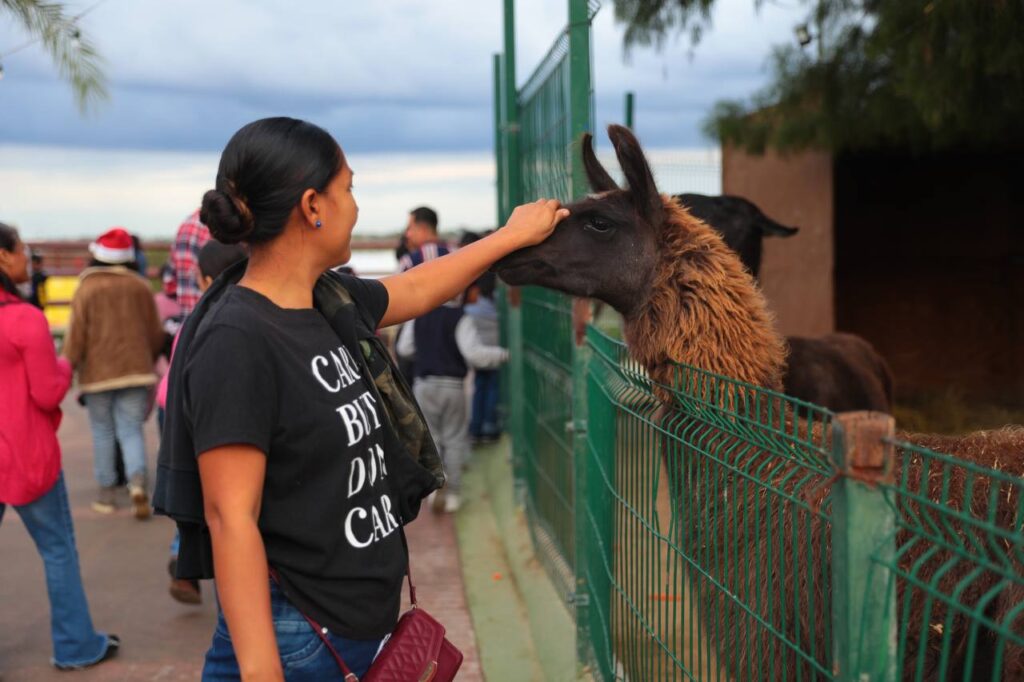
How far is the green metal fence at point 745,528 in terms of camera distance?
168 cm

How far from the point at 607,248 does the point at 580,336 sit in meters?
0.83

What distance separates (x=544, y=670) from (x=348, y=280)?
9.51 feet

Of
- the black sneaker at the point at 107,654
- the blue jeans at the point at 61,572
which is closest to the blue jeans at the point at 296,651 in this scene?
the blue jeans at the point at 61,572

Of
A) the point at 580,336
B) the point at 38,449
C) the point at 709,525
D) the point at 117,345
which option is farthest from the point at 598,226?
the point at 117,345

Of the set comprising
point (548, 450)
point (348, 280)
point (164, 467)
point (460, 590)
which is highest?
point (348, 280)

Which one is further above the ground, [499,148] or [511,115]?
[511,115]

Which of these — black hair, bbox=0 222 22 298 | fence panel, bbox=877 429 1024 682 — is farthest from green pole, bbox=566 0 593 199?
black hair, bbox=0 222 22 298

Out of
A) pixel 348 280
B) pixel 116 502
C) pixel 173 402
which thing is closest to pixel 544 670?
pixel 348 280

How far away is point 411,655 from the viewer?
2.22 metres

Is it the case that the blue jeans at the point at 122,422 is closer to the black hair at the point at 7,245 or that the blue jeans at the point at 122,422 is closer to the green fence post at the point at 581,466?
the black hair at the point at 7,245

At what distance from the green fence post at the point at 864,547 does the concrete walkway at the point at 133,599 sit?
342 cm

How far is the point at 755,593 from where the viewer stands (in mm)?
2475

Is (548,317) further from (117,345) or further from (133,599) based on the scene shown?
(117,345)

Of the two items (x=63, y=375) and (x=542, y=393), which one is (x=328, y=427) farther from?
(x=542, y=393)
